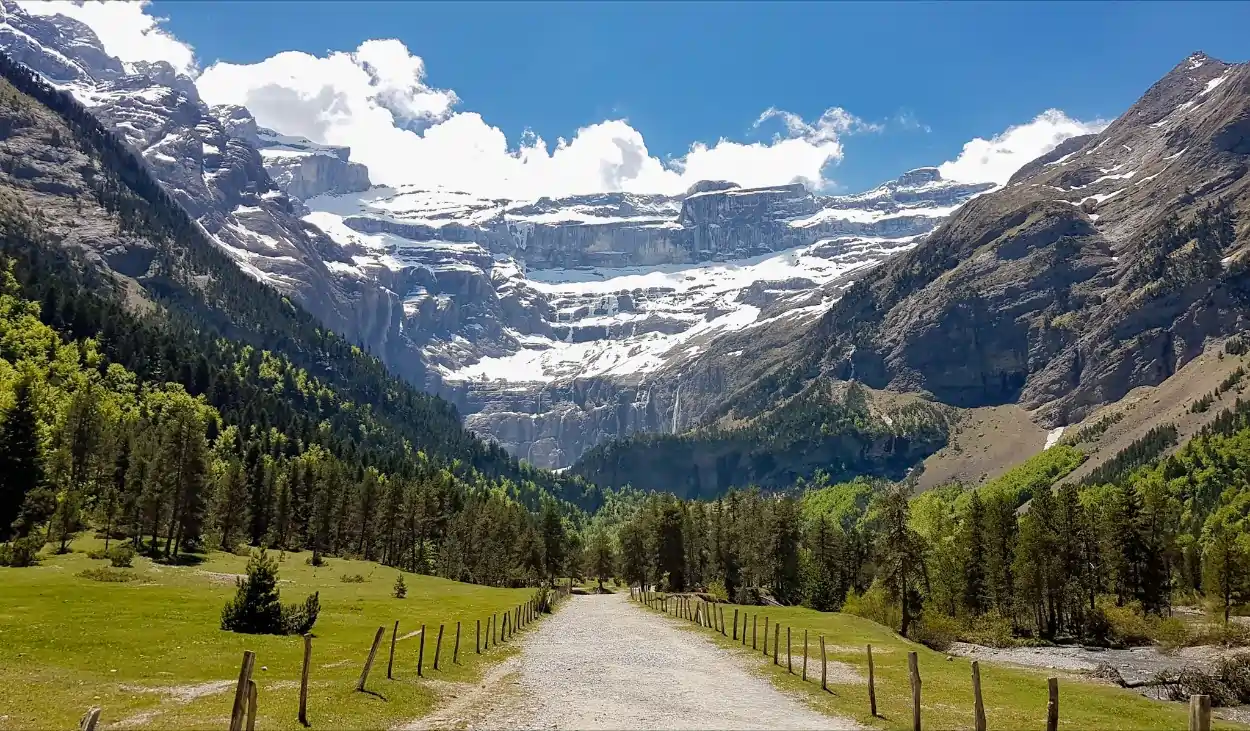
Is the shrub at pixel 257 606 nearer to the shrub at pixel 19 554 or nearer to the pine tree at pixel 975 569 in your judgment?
the shrub at pixel 19 554

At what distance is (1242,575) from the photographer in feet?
332

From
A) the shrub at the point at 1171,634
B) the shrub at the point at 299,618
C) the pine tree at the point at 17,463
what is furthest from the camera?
the shrub at the point at 1171,634

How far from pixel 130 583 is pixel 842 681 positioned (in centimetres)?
6237

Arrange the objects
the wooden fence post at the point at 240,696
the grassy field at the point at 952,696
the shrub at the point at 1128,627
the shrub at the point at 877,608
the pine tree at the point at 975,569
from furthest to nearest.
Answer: the pine tree at the point at 975,569 < the shrub at the point at 877,608 < the shrub at the point at 1128,627 < the grassy field at the point at 952,696 < the wooden fence post at the point at 240,696

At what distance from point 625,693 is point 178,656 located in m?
22.6

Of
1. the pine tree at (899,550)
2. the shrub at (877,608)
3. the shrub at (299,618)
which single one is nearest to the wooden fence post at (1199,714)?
the shrub at (299,618)

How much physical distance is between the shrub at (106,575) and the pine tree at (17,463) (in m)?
17.1

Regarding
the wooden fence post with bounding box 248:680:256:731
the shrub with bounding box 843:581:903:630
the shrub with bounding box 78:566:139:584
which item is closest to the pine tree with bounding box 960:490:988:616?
the shrub with bounding box 843:581:903:630

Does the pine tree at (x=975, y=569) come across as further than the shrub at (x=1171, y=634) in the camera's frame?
Yes

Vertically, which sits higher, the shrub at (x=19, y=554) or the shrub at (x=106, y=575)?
the shrub at (x=19, y=554)

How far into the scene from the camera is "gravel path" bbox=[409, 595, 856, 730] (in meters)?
27.9

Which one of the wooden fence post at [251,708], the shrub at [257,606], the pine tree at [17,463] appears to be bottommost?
the shrub at [257,606]

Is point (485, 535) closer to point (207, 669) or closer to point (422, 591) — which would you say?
point (422, 591)

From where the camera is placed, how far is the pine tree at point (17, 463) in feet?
259
